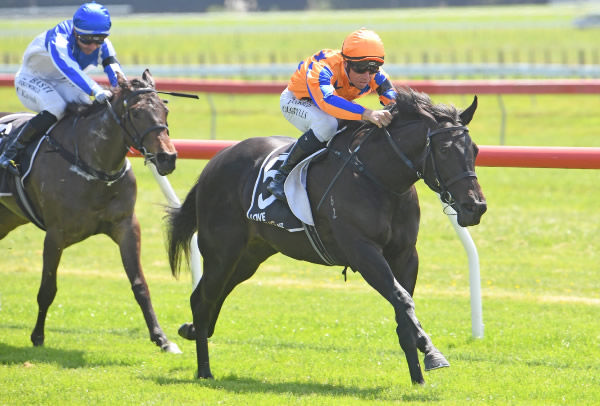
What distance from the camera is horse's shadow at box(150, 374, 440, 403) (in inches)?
207

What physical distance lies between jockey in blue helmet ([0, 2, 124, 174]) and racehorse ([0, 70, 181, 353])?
15 cm

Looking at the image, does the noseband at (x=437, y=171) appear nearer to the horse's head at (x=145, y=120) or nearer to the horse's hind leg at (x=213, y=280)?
Answer: the horse's hind leg at (x=213, y=280)

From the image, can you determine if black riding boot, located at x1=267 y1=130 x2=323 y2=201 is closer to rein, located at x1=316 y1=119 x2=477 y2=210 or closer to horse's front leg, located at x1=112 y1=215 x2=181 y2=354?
rein, located at x1=316 y1=119 x2=477 y2=210

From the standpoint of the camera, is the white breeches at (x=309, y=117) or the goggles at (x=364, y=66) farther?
the white breeches at (x=309, y=117)

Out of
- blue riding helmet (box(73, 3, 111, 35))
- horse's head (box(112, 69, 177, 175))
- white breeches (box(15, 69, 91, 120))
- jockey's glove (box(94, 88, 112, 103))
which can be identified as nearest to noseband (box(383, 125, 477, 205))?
horse's head (box(112, 69, 177, 175))

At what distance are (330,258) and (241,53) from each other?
30.0 m

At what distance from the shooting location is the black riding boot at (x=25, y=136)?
725 cm

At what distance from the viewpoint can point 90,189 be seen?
6.96 m

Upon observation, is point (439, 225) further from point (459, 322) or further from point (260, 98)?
point (260, 98)

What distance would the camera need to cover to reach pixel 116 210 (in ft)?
23.0

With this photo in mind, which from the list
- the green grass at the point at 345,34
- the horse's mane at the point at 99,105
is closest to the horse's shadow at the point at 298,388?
the horse's mane at the point at 99,105

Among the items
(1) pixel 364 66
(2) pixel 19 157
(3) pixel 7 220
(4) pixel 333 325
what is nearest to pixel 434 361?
(1) pixel 364 66

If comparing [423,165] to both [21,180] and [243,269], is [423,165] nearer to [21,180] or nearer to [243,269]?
[243,269]

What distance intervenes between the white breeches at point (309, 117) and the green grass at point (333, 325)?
1141mm
